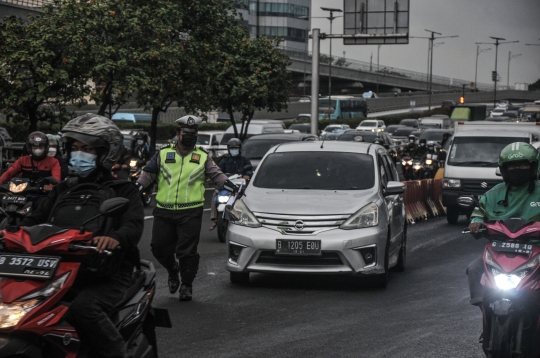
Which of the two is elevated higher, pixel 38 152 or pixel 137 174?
pixel 38 152

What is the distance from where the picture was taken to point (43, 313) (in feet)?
15.0

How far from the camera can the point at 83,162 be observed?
5.36 m

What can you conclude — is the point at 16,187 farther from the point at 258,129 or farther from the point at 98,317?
the point at 258,129

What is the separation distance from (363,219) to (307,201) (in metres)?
0.65

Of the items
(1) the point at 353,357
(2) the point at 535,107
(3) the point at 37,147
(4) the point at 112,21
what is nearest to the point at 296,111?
(2) the point at 535,107

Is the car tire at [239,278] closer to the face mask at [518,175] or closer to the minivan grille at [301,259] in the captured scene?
the minivan grille at [301,259]

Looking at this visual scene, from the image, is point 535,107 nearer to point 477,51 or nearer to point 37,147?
point 477,51

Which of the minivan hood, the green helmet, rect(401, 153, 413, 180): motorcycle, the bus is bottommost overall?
the bus

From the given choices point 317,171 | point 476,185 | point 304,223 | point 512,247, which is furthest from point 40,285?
point 476,185

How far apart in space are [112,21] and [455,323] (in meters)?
20.2

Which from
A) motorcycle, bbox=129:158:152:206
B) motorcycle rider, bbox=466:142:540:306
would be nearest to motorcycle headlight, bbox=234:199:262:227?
motorcycle rider, bbox=466:142:540:306

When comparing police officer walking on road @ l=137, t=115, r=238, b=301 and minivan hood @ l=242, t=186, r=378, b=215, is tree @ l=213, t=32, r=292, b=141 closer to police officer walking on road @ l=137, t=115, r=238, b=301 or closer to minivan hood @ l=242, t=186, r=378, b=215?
minivan hood @ l=242, t=186, r=378, b=215

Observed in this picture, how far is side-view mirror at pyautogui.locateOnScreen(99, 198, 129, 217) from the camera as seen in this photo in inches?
194

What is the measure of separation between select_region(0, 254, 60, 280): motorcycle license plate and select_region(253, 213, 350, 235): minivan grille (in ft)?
20.2
